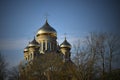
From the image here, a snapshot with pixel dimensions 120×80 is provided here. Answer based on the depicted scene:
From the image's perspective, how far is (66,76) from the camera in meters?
19.8

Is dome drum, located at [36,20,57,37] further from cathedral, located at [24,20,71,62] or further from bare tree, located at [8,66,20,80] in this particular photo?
bare tree, located at [8,66,20,80]

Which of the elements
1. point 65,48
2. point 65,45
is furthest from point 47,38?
point 65,48

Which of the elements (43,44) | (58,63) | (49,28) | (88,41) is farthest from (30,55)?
(88,41)

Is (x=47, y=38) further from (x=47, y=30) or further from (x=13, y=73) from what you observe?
(x=13, y=73)

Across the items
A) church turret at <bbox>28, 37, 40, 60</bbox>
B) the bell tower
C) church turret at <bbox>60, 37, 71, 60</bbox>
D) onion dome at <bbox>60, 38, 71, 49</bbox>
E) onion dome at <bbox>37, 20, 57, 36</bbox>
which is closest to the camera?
church turret at <bbox>28, 37, 40, 60</bbox>

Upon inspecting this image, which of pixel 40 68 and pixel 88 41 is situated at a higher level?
pixel 88 41

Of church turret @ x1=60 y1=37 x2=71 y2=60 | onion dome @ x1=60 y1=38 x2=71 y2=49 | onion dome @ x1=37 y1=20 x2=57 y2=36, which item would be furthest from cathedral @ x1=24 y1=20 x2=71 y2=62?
onion dome @ x1=60 y1=38 x2=71 y2=49

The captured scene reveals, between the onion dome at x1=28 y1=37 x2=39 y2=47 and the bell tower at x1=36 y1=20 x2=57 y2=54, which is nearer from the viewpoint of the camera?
the onion dome at x1=28 y1=37 x2=39 y2=47

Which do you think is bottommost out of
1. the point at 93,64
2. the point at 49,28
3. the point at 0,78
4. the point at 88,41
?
the point at 0,78

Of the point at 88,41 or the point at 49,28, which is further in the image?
the point at 49,28

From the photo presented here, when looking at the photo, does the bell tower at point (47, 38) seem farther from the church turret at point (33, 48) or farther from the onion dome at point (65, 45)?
the onion dome at point (65, 45)

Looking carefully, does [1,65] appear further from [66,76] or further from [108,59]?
[108,59]

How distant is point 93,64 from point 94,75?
1244 mm

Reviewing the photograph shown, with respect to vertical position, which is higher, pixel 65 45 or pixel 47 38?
pixel 47 38
